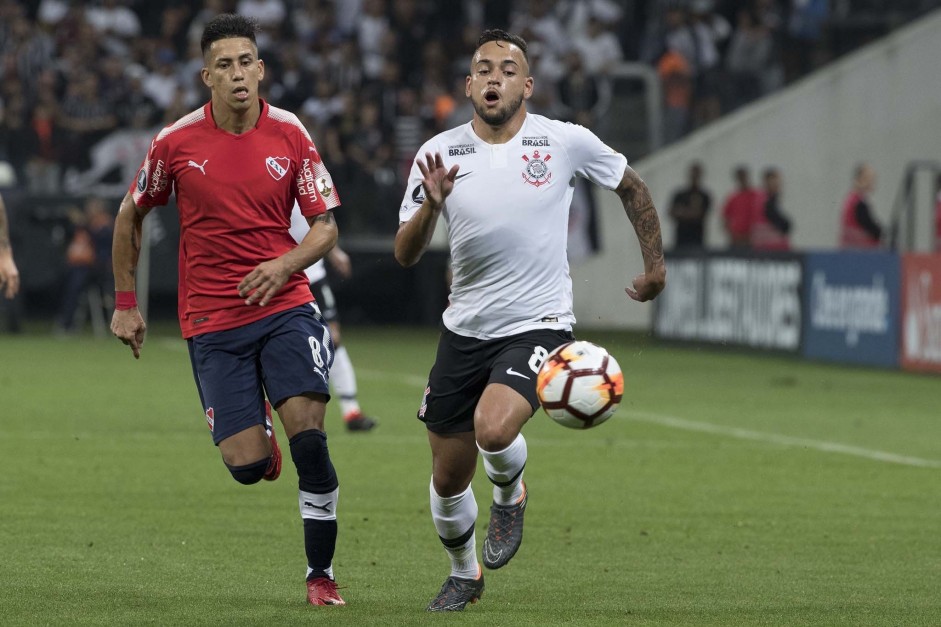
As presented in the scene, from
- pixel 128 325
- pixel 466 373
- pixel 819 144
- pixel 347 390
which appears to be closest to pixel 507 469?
pixel 466 373

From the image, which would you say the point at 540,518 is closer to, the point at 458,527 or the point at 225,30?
the point at 458,527

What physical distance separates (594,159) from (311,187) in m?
1.20

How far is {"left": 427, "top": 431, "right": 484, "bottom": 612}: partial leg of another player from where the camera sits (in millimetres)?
7301

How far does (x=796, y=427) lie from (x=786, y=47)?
1390cm

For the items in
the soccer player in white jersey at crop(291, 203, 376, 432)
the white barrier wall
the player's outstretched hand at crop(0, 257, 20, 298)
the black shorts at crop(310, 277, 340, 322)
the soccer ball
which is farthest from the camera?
the white barrier wall

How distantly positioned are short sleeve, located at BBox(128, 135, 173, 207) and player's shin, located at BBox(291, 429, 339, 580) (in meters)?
1.22

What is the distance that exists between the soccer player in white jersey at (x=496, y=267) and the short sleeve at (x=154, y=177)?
1.03 m

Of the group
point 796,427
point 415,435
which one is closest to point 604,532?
point 415,435

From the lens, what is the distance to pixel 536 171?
734cm

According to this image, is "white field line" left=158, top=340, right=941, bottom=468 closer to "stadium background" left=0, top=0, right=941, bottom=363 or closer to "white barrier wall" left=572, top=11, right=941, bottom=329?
"stadium background" left=0, top=0, right=941, bottom=363

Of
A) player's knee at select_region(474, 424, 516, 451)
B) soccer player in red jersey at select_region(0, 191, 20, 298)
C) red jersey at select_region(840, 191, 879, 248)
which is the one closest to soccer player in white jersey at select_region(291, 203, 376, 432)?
soccer player in red jersey at select_region(0, 191, 20, 298)

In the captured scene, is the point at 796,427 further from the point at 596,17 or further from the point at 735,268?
the point at 596,17

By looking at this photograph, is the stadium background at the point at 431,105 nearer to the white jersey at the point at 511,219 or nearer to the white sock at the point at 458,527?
the white jersey at the point at 511,219

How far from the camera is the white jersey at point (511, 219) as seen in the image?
7.31 m
